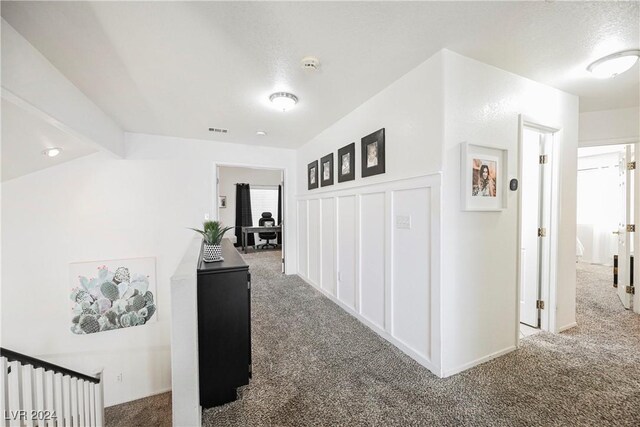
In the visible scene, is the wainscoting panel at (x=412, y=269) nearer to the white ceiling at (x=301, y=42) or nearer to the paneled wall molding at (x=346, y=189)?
the paneled wall molding at (x=346, y=189)

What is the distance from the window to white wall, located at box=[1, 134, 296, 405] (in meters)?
4.43

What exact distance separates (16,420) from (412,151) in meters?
3.67

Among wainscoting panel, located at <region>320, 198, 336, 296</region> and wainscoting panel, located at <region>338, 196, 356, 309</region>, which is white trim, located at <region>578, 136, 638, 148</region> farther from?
wainscoting panel, located at <region>320, 198, 336, 296</region>

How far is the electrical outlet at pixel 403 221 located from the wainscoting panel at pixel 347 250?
75 cm

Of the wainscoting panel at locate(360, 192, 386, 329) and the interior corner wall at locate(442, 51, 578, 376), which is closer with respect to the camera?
the interior corner wall at locate(442, 51, 578, 376)

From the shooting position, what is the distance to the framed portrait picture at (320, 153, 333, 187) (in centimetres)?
341

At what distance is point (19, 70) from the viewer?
1562mm

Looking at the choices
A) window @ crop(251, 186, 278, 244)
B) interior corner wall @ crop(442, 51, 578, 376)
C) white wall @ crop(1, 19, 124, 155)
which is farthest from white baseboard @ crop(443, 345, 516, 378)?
window @ crop(251, 186, 278, 244)

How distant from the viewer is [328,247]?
3.52 metres

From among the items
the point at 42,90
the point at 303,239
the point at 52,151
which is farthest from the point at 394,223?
the point at 52,151

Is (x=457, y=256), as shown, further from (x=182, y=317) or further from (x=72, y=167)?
(x=72, y=167)

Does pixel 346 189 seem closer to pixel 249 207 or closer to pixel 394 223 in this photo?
pixel 394 223

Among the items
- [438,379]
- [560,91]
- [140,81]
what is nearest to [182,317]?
[438,379]

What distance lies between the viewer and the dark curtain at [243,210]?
27.3ft
